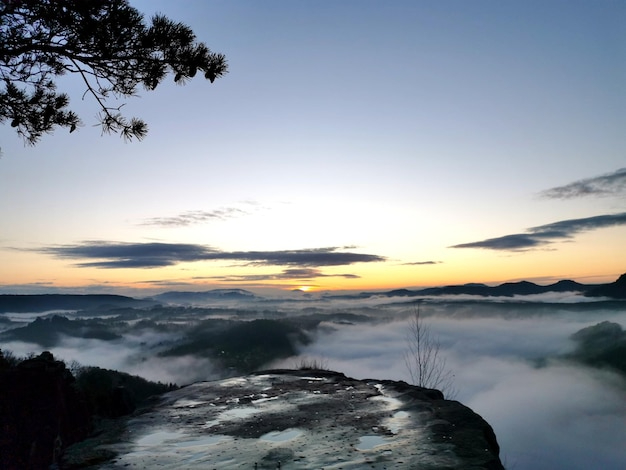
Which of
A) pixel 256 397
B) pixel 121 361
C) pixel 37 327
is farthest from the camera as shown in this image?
pixel 37 327

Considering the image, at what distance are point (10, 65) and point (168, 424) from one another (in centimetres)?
895

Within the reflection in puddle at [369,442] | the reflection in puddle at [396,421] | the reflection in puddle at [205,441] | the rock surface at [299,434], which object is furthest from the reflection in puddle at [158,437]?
the reflection in puddle at [396,421]

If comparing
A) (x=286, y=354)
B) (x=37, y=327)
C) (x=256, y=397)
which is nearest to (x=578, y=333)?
(x=286, y=354)

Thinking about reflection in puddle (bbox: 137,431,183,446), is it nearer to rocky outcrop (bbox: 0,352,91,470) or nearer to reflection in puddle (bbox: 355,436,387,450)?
rocky outcrop (bbox: 0,352,91,470)

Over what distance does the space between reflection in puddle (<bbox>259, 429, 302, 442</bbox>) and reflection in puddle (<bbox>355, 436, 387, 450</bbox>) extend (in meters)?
1.38

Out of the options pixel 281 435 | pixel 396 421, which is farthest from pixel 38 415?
pixel 396 421

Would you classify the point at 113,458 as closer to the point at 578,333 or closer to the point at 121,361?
the point at 121,361

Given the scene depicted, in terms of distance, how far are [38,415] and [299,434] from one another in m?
6.33

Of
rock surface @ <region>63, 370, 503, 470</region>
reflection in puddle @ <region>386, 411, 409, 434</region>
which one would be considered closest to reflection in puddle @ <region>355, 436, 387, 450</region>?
rock surface @ <region>63, 370, 503, 470</region>

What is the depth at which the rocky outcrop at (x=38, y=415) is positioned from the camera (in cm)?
875

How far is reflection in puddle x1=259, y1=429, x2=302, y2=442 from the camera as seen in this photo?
8055 millimetres

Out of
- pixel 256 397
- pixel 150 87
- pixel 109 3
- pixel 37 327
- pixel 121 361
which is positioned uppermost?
pixel 109 3

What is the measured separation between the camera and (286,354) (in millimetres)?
151875

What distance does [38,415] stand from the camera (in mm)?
9594
